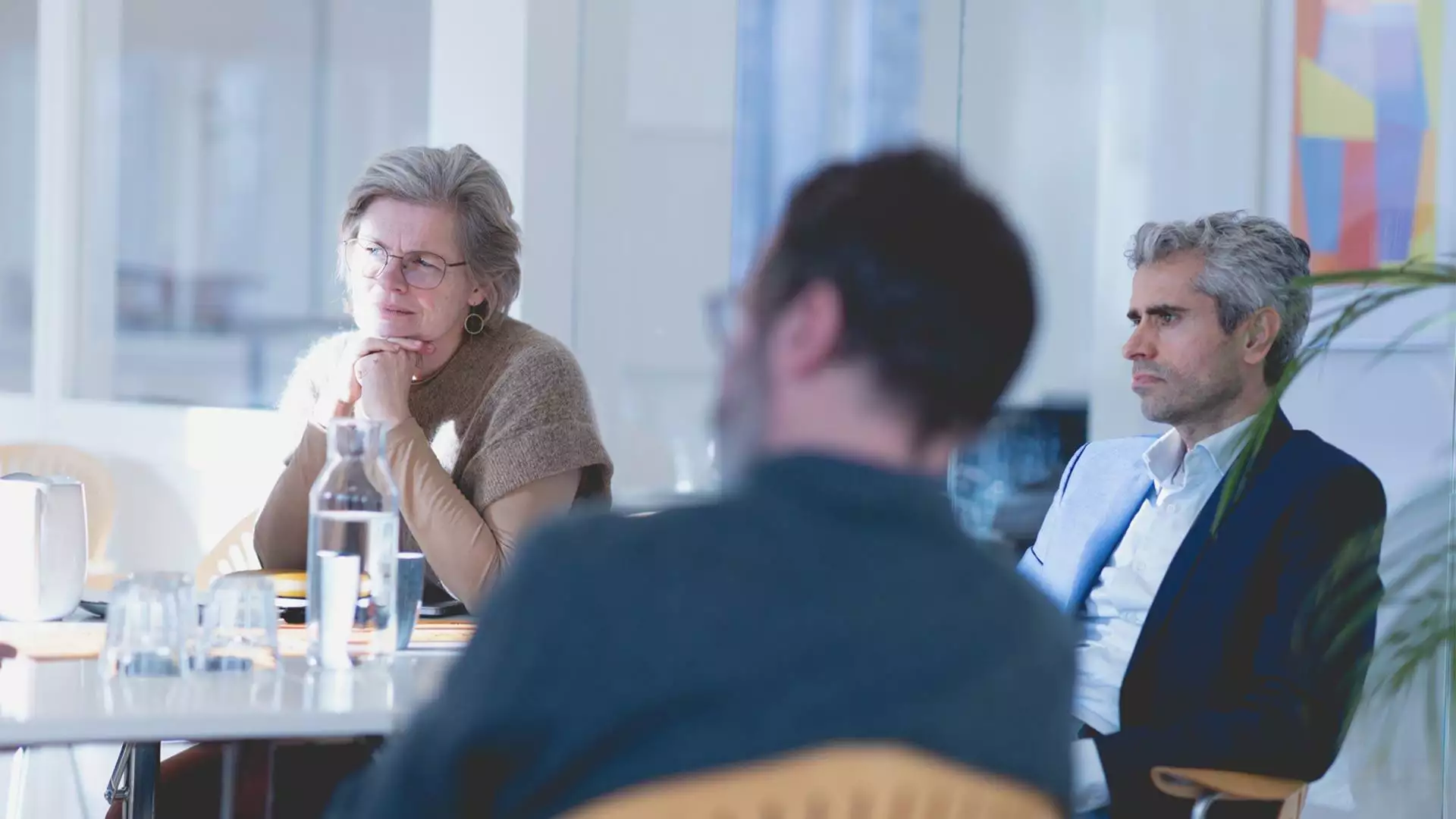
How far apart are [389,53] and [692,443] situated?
5.30m

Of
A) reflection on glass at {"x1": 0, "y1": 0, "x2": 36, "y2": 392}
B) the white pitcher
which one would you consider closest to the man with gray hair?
the white pitcher

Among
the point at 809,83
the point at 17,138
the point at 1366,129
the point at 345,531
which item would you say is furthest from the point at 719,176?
the point at 17,138

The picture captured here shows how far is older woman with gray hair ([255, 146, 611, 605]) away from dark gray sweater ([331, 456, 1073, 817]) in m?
1.43

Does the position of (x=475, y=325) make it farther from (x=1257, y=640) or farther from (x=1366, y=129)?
(x=1366, y=129)

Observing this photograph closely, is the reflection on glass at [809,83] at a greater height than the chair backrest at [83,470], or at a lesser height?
greater

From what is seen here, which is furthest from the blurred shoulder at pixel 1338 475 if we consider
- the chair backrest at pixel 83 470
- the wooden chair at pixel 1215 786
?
the chair backrest at pixel 83 470

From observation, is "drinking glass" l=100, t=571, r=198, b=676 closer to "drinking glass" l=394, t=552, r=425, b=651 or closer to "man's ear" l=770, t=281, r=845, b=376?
"drinking glass" l=394, t=552, r=425, b=651

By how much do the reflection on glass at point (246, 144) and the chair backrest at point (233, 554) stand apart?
4.45 meters

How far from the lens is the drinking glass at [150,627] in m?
1.65

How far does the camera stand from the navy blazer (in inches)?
74.8

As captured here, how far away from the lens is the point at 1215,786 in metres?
1.79

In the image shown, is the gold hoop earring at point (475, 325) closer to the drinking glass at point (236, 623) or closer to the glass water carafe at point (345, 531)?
the glass water carafe at point (345, 531)

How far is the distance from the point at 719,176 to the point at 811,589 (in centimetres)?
317

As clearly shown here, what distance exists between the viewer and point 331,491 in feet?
5.85
